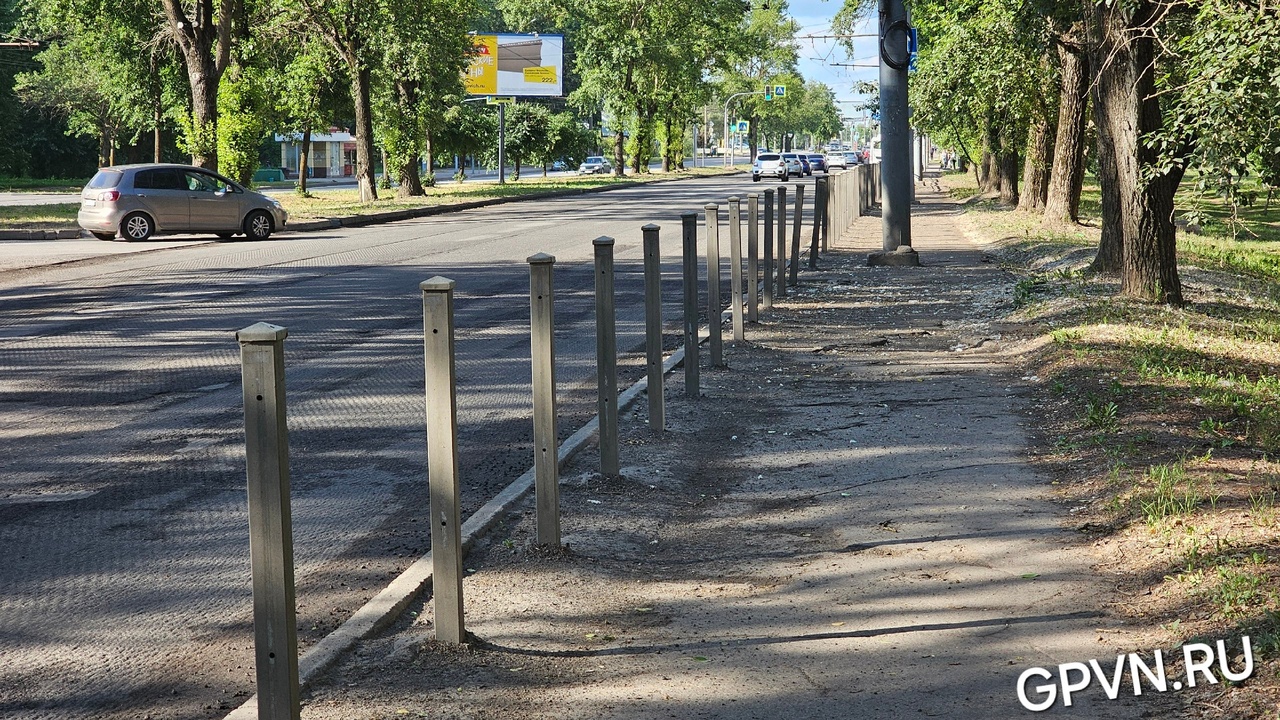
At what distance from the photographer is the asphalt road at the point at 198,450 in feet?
15.0

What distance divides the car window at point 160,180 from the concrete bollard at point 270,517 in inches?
879

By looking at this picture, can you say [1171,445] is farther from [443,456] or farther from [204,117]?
[204,117]

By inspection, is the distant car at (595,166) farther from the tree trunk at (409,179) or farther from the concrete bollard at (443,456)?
the concrete bollard at (443,456)

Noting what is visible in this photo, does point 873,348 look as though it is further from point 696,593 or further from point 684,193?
point 684,193

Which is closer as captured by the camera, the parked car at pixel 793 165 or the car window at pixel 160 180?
the car window at pixel 160 180

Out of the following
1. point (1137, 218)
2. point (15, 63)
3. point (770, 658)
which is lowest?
point (770, 658)

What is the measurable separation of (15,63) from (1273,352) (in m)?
64.9

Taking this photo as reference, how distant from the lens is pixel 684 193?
49.8 meters

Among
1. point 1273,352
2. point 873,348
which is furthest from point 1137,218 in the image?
point 873,348

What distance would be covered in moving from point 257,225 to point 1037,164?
16697 millimetres

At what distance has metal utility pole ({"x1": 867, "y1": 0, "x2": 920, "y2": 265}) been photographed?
19234 millimetres

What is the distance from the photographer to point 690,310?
8.80 metres

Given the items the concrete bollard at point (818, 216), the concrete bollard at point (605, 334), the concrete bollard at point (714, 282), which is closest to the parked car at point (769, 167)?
the concrete bollard at point (818, 216)

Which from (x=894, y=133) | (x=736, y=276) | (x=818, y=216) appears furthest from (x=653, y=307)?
(x=894, y=133)
